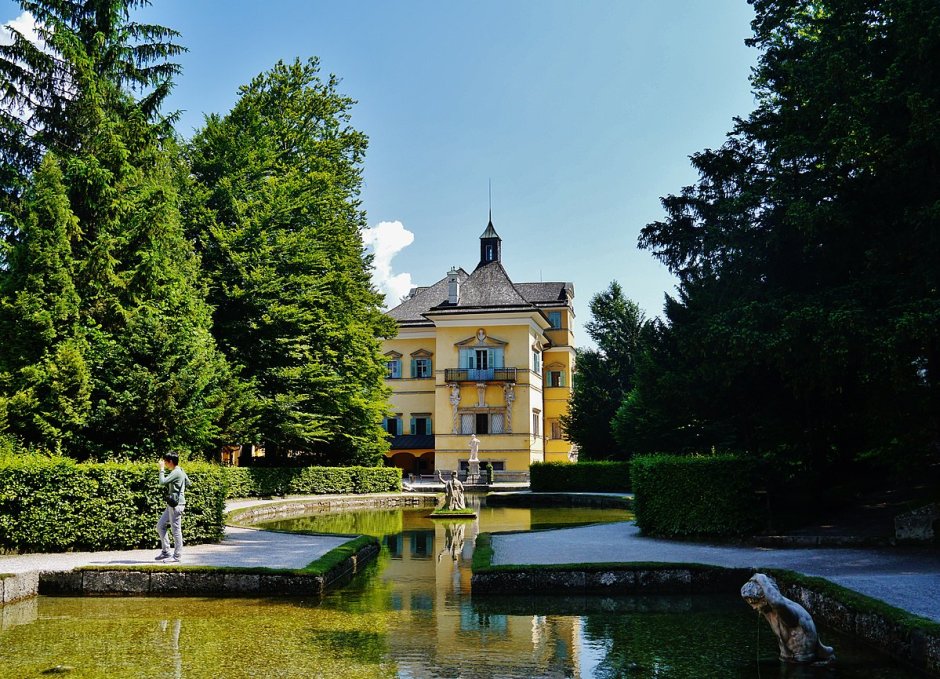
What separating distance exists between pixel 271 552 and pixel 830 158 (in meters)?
11.8

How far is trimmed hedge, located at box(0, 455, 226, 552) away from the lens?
40.0ft

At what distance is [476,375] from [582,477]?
17.6 m

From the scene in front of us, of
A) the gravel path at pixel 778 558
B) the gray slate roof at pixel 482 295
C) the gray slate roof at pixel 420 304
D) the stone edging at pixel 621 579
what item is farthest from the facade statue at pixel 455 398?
the stone edging at pixel 621 579

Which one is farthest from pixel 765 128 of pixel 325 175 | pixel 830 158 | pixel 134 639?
pixel 325 175

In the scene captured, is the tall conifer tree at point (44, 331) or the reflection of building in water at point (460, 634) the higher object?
the tall conifer tree at point (44, 331)

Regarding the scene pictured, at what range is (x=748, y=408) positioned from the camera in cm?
1639

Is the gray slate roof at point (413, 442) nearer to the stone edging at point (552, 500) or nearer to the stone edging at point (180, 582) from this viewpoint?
the stone edging at point (552, 500)

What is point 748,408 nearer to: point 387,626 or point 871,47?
point 871,47

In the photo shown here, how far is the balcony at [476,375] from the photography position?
48.9 meters

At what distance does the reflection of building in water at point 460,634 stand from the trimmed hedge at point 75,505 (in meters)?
4.34

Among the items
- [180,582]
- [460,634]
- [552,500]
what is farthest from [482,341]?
[460,634]

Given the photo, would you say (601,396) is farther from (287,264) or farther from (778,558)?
(778,558)

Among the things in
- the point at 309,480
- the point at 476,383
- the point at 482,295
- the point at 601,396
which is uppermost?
the point at 482,295

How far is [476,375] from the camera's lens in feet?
163
